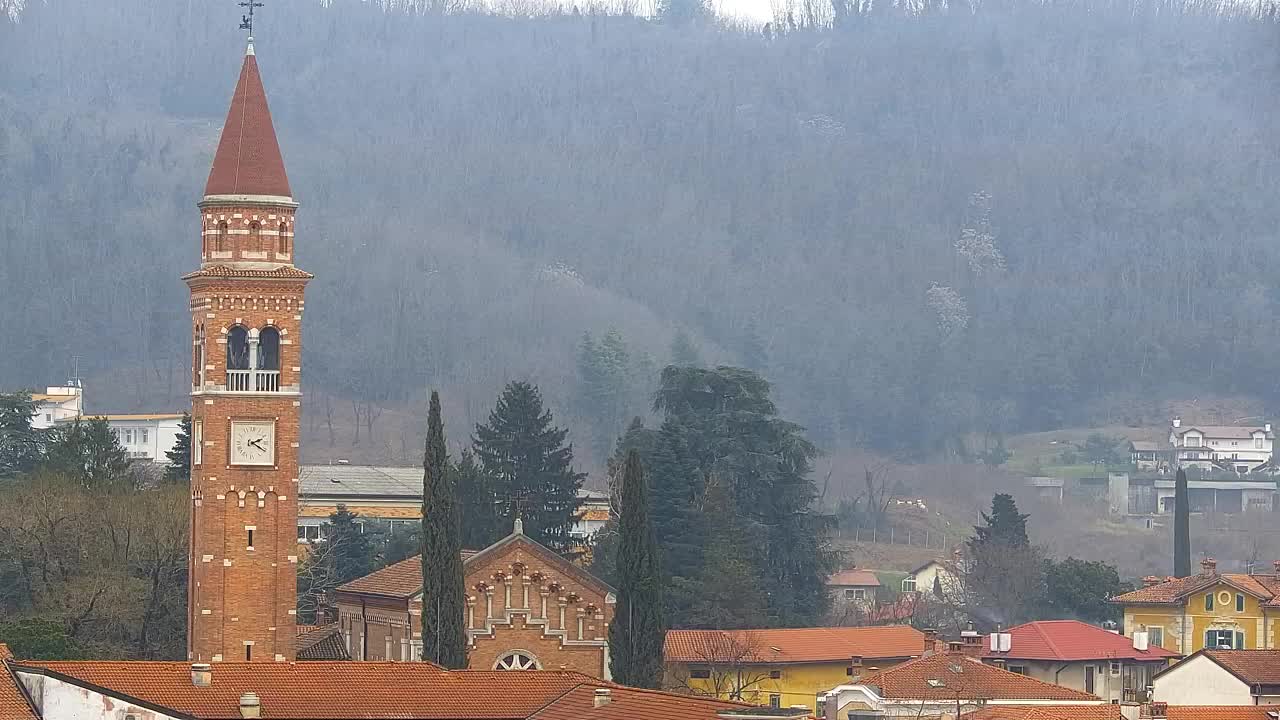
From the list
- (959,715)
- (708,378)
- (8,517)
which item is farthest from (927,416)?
(959,715)

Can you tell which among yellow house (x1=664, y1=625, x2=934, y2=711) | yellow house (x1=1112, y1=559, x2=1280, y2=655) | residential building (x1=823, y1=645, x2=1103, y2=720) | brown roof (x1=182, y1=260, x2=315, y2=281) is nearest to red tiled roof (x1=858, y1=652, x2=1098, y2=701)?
residential building (x1=823, y1=645, x2=1103, y2=720)

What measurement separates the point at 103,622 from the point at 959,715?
25830 mm

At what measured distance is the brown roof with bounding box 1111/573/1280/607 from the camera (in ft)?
286

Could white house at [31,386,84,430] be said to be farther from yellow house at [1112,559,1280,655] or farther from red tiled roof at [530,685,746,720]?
red tiled roof at [530,685,746,720]

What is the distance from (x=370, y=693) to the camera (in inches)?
2079

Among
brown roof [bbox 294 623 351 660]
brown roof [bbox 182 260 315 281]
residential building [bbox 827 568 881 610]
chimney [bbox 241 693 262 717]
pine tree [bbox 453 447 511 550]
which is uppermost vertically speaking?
brown roof [bbox 182 260 315 281]

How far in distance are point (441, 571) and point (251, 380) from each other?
6565mm

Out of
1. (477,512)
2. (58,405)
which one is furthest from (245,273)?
(58,405)

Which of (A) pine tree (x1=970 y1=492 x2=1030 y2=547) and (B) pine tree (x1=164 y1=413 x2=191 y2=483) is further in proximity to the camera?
(A) pine tree (x1=970 y1=492 x2=1030 y2=547)

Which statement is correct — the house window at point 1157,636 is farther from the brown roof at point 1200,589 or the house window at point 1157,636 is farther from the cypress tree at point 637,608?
the cypress tree at point 637,608

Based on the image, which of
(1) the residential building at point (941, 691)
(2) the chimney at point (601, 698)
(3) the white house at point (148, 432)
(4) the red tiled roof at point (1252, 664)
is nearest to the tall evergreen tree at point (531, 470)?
(1) the residential building at point (941, 691)

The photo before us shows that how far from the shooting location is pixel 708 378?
104 m

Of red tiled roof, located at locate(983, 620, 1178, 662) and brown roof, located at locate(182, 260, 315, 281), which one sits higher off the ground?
brown roof, located at locate(182, 260, 315, 281)

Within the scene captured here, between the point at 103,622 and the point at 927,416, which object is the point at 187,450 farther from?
the point at 927,416
